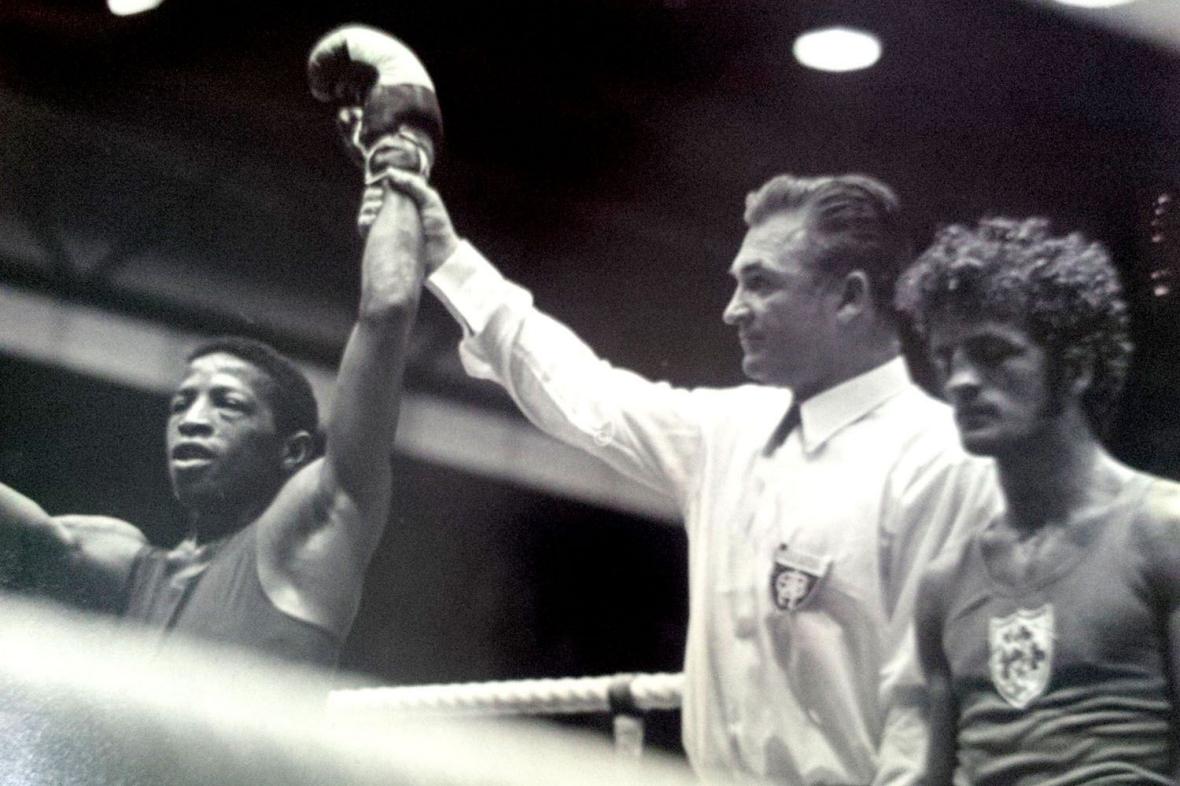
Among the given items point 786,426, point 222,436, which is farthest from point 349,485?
point 786,426

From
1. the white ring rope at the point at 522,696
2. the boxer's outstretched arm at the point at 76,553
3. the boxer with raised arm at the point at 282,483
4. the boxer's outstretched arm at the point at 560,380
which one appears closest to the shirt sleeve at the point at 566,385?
the boxer's outstretched arm at the point at 560,380

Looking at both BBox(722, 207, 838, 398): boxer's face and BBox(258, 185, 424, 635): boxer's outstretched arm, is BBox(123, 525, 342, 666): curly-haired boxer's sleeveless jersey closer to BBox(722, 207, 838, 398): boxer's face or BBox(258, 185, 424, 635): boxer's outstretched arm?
BBox(258, 185, 424, 635): boxer's outstretched arm

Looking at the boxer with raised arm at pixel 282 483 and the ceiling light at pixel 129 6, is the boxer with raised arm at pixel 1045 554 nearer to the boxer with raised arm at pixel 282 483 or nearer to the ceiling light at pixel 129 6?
the boxer with raised arm at pixel 282 483

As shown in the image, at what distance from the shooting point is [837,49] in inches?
100

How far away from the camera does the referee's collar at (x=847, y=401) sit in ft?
7.59

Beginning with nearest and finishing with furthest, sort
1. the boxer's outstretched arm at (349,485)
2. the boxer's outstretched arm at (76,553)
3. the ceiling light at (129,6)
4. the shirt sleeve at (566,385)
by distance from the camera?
the shirt sleeve at (566,385), the boxer's outstretched arm at (349,485), the boxer's outstretched arm at (76,553), the ceiling light at (129,6)

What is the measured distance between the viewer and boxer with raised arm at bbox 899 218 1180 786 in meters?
2.07

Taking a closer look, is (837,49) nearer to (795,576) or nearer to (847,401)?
(847,401)

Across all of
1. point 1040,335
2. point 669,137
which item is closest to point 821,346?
point 1040,335

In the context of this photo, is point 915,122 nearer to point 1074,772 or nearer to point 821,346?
point 821,346

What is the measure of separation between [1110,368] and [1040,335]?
13cm

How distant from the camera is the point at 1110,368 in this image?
228cm

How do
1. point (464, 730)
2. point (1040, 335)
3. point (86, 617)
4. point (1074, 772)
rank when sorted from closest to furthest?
point (1074, 772), point (1040, 335), point (464, 730), point (86, 617)

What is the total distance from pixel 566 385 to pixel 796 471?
40 cm
